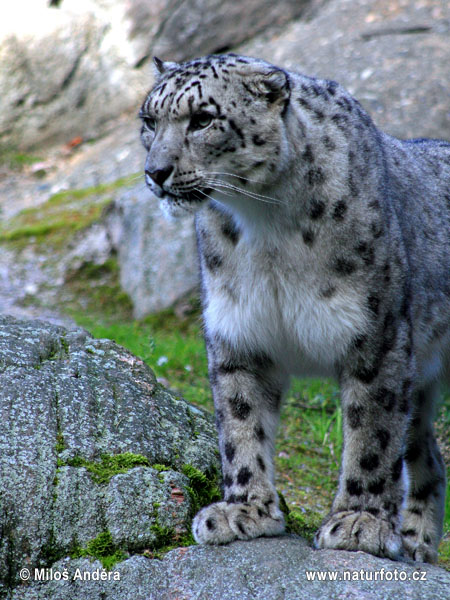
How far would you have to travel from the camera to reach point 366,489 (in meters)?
3.68

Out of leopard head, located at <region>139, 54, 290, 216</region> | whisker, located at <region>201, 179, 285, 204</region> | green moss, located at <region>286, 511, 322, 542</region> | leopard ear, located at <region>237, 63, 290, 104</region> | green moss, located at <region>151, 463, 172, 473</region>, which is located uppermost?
leopard ear, located at <region>237, 63, 290, 104</region>

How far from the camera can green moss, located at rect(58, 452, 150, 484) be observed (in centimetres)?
344

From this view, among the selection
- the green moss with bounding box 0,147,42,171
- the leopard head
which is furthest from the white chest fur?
the green moss with bounding box 0,147,42,171

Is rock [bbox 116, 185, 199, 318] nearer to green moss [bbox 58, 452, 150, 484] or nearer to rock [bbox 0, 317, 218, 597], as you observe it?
rock [bbox 0, 317, 218, 597]

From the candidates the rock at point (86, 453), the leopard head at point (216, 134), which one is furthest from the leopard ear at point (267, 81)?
the rock at point (86, 453)

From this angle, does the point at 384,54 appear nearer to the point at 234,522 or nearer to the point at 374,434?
the point at 374,434

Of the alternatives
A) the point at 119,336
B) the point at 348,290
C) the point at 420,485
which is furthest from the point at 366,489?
the point at 119,336

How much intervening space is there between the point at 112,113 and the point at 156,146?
1048 centimetres

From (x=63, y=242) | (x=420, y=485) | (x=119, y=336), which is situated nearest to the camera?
(x=420, y=485)

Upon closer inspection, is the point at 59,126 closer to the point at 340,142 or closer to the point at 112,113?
the point at 112,113

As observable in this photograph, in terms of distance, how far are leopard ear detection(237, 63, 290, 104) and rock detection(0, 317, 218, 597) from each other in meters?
1.56

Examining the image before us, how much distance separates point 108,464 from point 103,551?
0.40 metres

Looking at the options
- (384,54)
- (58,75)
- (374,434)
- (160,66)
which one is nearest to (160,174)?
(160,66)

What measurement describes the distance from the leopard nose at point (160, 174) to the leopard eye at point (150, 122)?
0.35 m
